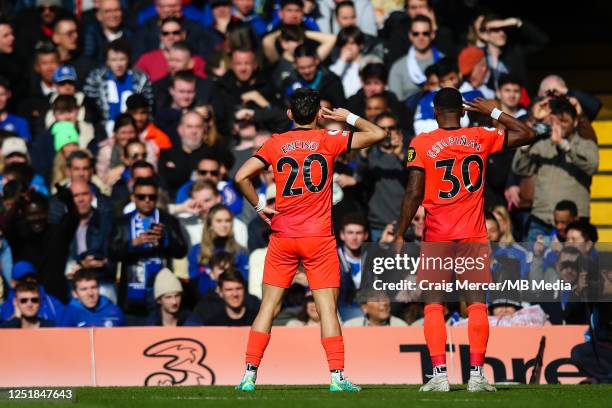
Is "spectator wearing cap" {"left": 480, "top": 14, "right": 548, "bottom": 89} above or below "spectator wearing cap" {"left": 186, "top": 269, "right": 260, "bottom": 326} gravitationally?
above

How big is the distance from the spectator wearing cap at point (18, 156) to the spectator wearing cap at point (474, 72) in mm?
5303

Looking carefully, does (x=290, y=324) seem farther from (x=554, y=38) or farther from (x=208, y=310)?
(x=554, y=38)

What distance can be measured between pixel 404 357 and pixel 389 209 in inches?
102

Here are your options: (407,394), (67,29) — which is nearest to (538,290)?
(407,394)

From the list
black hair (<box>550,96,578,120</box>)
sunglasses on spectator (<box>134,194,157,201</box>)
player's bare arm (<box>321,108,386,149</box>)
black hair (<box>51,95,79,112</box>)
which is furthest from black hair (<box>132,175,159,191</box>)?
player's bare arm (<box>321,108,386,149</box>)

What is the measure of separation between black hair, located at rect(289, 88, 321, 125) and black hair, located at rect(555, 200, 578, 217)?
18.3 ft

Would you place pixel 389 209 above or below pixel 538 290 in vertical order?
above

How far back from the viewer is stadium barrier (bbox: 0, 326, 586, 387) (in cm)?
1405

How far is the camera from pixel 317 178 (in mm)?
11031

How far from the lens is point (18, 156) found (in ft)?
54.4

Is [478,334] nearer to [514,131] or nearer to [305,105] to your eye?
[514,131]

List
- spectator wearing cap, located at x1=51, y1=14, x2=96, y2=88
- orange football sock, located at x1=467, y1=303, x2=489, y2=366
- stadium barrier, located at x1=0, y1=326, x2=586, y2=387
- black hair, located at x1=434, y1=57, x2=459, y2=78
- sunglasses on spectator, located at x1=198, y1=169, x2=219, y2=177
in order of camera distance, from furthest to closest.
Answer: spectator wearing cap, located at x1=51, y1=14, x2=96, y2=88 → black hair, located at x1=434, y1=57, x2=459, y2=78 → sunglasses on spectator, located at x1=198, y1=169, x2=219, y2=177 → stadium barrier, located at x1=0, y1=326, x2=586, y2=387 → orange football sock, located at x1=467, y1=303, x2=489, y2=366

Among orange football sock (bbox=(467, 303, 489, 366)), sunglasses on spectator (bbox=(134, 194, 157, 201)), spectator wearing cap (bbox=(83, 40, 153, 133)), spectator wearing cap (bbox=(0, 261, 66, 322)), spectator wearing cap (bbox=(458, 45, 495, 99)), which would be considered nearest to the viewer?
orange football sock (bbox=(467, 303, 489, 366))

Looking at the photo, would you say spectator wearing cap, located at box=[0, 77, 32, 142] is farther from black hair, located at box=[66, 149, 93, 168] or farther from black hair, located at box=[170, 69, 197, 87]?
black hair, located at box=[170, 69, 197, 87]
